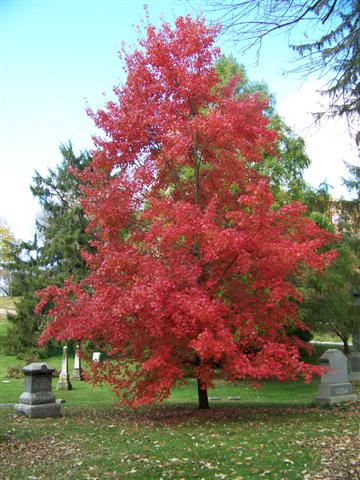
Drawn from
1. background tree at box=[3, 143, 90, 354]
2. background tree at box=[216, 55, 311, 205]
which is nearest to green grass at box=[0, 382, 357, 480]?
background tree at box=[216, 55, 311, 205]

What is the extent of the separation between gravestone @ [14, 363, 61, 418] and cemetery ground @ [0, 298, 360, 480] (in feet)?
0.91

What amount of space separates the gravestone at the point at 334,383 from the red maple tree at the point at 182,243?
187cm

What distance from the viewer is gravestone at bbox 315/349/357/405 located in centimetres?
1169

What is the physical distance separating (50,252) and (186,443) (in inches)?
916

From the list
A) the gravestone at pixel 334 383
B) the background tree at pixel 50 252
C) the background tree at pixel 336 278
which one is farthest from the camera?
the background tree at pixel 50 252

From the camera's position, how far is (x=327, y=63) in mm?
6406

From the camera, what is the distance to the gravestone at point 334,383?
38.3ft

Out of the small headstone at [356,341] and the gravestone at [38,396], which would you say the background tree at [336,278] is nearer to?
the small headstone at [356,341]

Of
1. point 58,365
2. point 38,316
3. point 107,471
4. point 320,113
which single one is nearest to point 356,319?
point 320,113

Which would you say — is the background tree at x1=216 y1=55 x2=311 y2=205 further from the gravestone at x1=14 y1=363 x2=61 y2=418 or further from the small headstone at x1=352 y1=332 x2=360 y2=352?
the gravestone at x1=14 y1=363 x2=61 y2=418

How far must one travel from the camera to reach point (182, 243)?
10.4 meters

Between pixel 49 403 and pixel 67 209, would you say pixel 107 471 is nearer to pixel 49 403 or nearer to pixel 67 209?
pixel 49 403

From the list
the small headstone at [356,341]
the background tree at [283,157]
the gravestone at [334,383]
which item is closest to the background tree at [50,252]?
the background tree at [283,157]

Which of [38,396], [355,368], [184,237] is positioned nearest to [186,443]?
[184,237]
